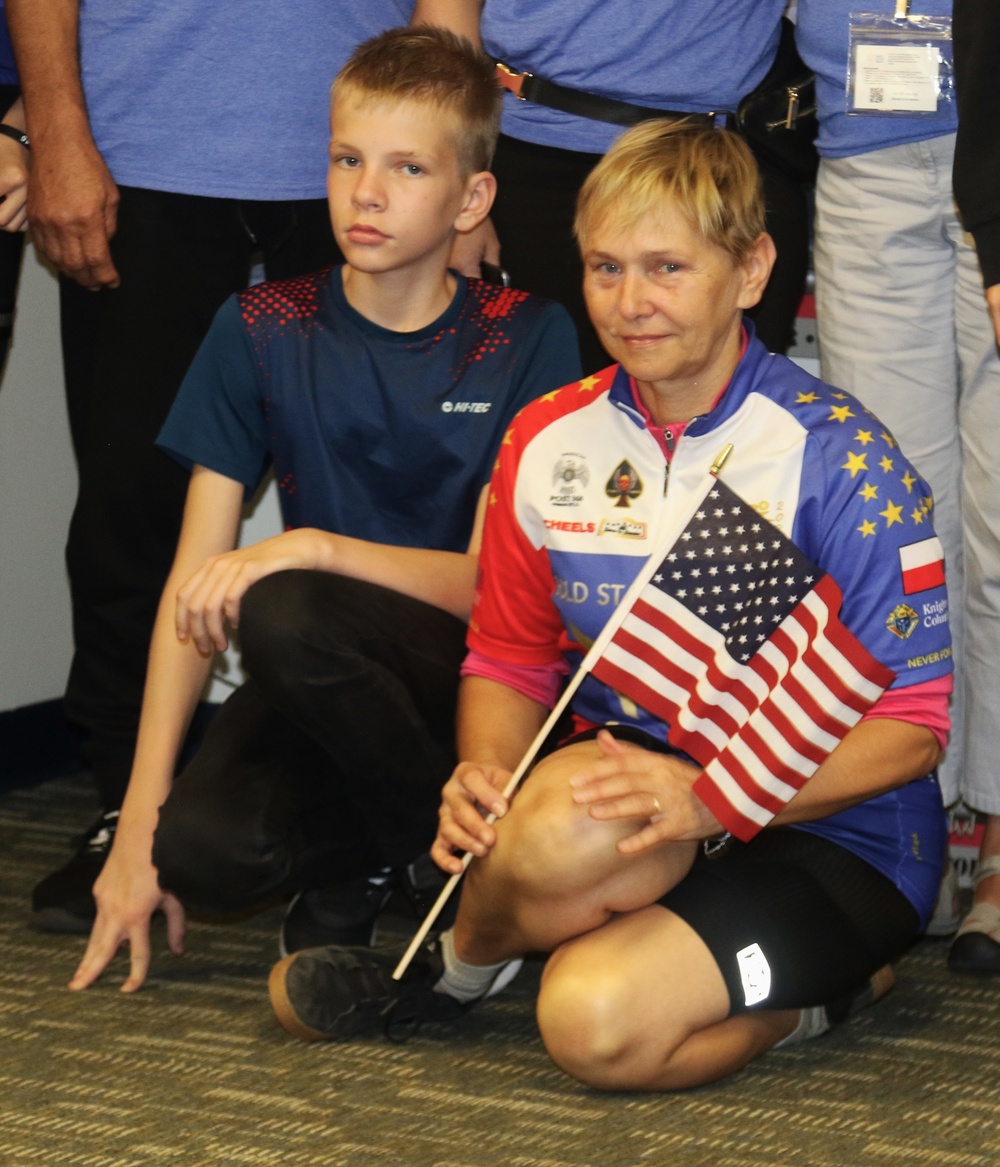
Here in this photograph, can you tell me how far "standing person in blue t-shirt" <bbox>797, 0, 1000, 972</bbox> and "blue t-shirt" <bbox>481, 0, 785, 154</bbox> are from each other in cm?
9

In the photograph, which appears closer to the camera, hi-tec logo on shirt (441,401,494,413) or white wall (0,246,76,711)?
hi-tec logo on shirt (441,401,494,413)

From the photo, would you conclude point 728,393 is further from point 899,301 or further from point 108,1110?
point 108,1110

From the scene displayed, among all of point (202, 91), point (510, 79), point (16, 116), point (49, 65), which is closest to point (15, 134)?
point (16, 116)

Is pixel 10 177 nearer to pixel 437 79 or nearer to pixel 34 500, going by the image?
pixel 437 79

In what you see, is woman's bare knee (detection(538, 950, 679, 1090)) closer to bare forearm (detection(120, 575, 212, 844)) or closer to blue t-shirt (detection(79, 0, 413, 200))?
bare forearm (detection(120, 575, 212, 844))

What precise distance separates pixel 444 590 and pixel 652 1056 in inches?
28.7

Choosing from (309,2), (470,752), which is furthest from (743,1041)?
(309,2)

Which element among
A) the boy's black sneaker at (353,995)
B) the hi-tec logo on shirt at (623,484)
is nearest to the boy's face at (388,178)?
the hi-tec logo on shirt at (623,484)

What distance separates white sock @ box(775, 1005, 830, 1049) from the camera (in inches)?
80.8

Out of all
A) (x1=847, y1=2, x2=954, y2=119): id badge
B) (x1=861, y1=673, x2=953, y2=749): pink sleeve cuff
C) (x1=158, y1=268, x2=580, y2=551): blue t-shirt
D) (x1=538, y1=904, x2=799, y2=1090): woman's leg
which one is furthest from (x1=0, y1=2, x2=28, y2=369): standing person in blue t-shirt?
(x1=861, y1=673, x2=953, y2=749): pink sleeve cuff

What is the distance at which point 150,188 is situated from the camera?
247 cm

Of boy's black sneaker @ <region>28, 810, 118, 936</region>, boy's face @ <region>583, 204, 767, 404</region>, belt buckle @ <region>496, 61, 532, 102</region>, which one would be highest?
belt buckle @ <region>496, 61, 532, 102</region>

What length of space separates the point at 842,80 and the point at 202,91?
0.93 meters

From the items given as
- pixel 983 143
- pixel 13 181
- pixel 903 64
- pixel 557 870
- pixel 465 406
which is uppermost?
pixel 903 64
